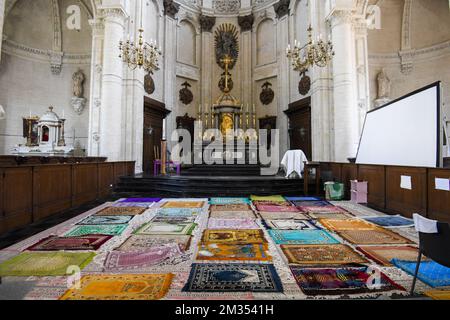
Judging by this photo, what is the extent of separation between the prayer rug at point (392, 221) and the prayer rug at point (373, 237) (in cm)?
36

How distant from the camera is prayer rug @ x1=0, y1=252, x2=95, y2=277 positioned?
236 cm

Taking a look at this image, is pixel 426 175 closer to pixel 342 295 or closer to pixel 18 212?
pixel 342 295

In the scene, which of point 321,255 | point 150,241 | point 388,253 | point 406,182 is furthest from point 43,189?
point 406,182

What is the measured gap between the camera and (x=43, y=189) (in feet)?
14.6

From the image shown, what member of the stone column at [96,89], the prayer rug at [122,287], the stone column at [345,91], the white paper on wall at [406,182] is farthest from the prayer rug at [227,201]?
the stone column at [96,89]

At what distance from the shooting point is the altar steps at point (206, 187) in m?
7.05

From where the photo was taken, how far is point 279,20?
44.6ft

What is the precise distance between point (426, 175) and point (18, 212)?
6401mm

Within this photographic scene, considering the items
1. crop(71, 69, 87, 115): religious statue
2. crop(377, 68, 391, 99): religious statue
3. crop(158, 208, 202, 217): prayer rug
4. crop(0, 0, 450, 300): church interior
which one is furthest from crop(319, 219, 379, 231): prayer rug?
crop(71, 69, 87, 115): religious statue

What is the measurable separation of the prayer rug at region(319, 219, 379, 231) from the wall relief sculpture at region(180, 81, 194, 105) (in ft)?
37.4

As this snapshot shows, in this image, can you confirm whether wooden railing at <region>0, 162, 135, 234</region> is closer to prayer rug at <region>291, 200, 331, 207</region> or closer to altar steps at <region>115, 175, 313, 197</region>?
altar steps at <region>115, 175, 313, 197</region>

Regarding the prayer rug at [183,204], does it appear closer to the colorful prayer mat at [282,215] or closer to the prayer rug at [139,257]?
the colorful prayer mat at [282,215]

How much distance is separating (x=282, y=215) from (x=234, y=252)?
2053mm
